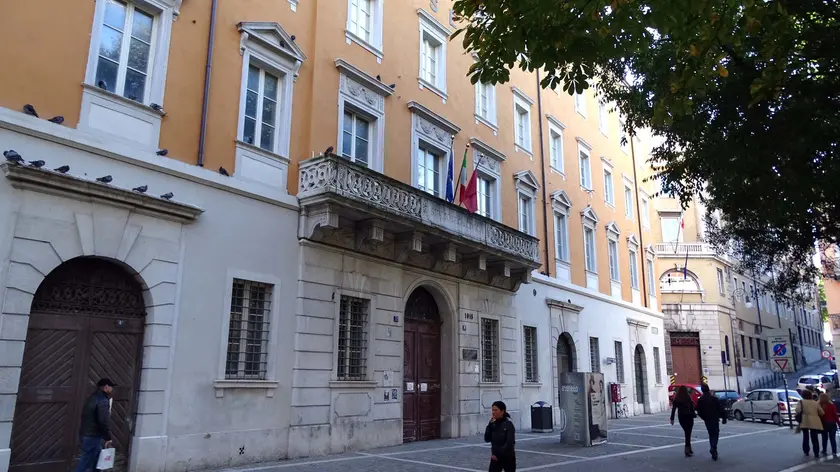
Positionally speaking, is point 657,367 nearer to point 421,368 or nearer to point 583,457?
point 421,368

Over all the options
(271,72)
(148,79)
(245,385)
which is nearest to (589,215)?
(271,72)

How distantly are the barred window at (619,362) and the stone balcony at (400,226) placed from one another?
34.1 feet

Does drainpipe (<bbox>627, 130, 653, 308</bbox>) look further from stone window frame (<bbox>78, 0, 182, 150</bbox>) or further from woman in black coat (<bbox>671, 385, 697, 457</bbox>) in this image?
stone window frame (<bbox>78, 0, 182, 150</bbox>)

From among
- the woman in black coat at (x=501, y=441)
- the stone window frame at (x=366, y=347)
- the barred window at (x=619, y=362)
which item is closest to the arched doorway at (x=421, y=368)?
the stone window frame at (x=366, y=347)

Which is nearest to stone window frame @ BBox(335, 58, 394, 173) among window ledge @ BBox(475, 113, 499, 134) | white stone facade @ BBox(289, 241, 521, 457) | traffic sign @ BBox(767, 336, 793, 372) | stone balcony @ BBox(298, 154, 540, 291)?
stone balcony @ BBox(298, 154, 540, 291)

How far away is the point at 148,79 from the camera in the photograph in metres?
11.4

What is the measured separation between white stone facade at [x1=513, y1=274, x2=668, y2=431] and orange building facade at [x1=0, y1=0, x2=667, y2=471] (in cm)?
22

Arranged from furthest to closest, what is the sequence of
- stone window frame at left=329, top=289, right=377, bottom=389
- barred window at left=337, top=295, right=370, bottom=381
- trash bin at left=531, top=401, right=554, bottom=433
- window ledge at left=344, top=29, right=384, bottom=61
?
trash bin at left=531, top=401, right=554, bottom=433
window ledge at left=344, top=29, right=384, bottom=61
barred window at left=337, top=295, right=370, bottom=381
stone window frame at left=329, top=289, right=377, bottom=389

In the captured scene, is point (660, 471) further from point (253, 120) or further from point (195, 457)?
point (253, 120)

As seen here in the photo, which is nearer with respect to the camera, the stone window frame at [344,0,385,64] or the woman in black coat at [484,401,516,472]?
the woman in black coat at [484,401,516,472]

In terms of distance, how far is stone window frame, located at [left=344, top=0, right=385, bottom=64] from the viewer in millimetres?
15708

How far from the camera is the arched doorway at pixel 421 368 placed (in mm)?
16484

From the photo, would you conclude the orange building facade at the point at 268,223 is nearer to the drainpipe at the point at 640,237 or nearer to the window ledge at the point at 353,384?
the window ledge at the point at 353,384

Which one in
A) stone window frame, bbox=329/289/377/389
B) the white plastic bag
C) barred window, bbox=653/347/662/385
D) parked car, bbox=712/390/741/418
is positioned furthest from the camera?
barred window, bbox=653/347/662/385
